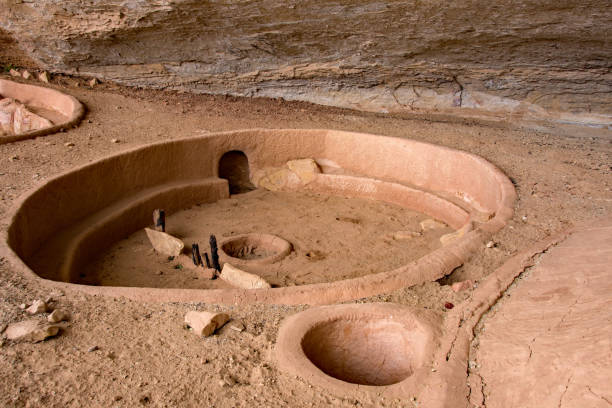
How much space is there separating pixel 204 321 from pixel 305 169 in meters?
4.84

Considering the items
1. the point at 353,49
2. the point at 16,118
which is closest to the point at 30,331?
the point at 353,49

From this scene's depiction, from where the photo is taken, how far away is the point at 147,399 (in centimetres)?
238

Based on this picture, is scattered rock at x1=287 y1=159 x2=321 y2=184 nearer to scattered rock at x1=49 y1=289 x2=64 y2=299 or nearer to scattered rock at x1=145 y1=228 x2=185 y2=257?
scattered rock at x1=145 y1=228 x2=185 y2=257

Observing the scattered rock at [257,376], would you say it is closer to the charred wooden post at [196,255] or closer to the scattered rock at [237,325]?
the scattered rock at [237,325]

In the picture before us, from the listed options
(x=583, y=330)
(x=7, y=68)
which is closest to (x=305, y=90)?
(x=7, y=68)

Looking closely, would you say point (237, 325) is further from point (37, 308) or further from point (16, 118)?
point (16, 118)

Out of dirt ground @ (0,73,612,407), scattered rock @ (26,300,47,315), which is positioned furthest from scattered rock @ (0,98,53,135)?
scattered rock @ (26,300,47,315)

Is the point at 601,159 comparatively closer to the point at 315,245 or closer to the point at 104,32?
the point at 315,245

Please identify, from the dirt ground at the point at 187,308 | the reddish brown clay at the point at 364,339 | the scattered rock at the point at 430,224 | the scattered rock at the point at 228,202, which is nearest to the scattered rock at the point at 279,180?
the scattered rock at the point at 228,202

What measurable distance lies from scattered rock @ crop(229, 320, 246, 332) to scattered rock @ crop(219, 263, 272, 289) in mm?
1657

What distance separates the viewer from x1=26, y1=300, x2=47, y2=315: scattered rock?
116 inches

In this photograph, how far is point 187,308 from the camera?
3129 millimetres

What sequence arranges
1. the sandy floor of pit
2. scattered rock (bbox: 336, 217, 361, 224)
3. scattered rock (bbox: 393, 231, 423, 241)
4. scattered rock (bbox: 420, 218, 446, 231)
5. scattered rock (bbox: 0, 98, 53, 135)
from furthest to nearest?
scattered rock (bbox: 0, 98, 53, 135) < scattered rock (bbox: 336, 217, 361, 224) < scattered rock (bbox: 420, 218, 446, 231) < scattered rock (bbox: 393, 231, 423, 241) < the sandy floor of pit

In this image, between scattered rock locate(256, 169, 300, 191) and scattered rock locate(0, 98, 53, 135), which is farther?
scattered rock locate(0, 98, 53, 135)
